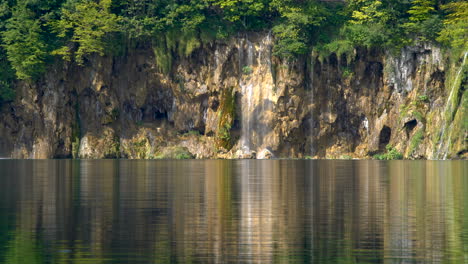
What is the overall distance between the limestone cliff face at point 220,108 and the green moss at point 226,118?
0.12 meters

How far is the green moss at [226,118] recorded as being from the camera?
113m

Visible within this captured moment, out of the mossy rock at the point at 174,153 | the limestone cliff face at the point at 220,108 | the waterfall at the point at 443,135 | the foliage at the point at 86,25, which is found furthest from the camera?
the mossy rock at the point at 174,153

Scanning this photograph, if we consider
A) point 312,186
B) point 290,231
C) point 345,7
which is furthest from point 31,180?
point 345,7

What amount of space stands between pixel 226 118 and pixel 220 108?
172cm

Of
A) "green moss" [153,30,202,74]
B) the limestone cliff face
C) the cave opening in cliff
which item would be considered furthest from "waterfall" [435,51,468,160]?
"green moss" [153,30,202,74]

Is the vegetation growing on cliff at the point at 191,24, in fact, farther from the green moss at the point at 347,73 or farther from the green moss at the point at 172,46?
the green moss at the point at 347,73

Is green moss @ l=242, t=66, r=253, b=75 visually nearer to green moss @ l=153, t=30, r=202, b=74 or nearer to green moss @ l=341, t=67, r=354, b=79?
green moss @ l=153, t=30, r=202, b=74

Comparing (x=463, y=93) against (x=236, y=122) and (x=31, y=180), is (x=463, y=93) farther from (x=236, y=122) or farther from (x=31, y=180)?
(x=31, y=180)

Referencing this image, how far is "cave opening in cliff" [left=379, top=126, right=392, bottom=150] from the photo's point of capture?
110 metres

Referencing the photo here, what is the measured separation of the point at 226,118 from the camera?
114438 mm

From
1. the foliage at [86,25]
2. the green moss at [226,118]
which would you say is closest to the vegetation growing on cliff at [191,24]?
the foliage at [86,25]

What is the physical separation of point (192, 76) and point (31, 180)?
6274cm

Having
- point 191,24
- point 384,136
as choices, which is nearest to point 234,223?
point 384,136

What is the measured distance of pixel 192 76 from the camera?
116688 mm
